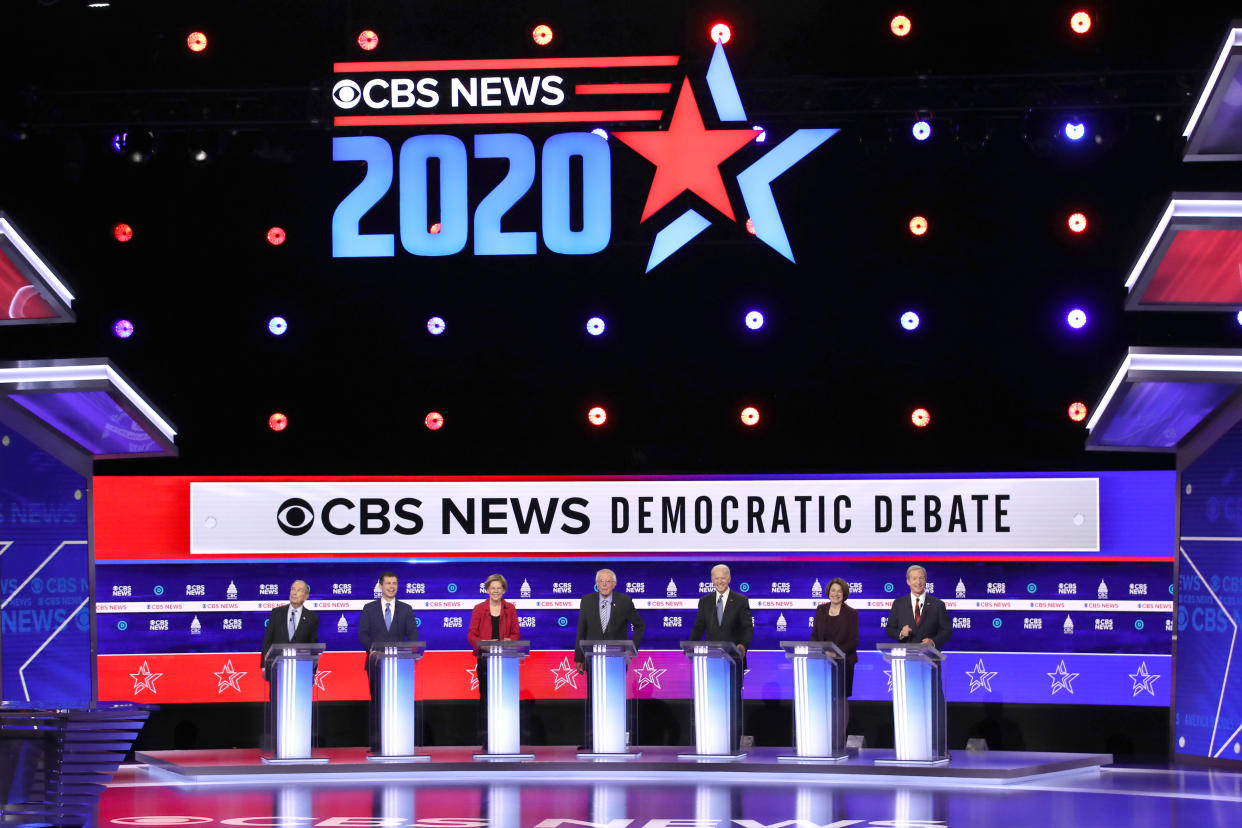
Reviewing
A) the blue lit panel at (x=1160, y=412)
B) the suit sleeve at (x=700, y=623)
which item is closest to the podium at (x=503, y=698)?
the suit sleeve at (x=700, y=623)

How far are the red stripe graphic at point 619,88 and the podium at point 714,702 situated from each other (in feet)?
13.8

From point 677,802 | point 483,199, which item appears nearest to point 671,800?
point 677,802

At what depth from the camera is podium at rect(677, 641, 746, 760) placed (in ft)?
31.9

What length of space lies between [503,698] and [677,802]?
183 cm

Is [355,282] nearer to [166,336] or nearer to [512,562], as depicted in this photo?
[166,336]

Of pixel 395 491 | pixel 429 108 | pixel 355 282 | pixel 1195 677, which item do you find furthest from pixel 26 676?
pixel 1195 677

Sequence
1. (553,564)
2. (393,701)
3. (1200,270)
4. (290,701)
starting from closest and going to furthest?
1. (1200,270)
2. (290,701)
3. (393,701)
4. (553,564)

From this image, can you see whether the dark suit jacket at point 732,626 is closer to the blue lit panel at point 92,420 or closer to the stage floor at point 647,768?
the stage floor at point 647,768

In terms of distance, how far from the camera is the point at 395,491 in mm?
11508

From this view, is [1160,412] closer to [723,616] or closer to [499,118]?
[723,616]

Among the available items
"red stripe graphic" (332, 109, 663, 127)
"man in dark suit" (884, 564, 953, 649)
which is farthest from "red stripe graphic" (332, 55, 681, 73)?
"man in dark suit" (884, 564, 953, 649)

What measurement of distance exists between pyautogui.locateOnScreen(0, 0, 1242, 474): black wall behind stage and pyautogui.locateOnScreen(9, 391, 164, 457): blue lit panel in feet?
7.90

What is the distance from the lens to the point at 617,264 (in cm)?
1178

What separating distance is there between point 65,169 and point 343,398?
2596 millimetres
